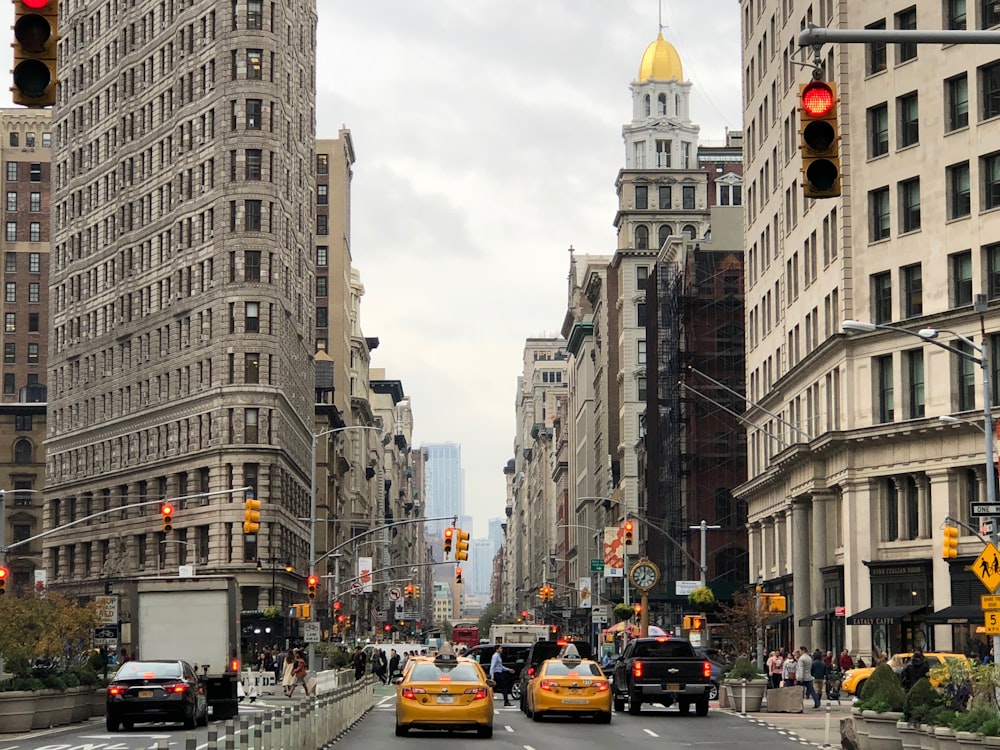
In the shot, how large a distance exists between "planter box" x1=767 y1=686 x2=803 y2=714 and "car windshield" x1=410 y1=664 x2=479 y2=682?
16.4 meters

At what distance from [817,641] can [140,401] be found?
189ft

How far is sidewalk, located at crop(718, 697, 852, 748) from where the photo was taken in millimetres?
36375

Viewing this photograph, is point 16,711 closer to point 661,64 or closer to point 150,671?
point 150,671

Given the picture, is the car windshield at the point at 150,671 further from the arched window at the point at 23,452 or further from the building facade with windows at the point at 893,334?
the arched window at the point at 23,452

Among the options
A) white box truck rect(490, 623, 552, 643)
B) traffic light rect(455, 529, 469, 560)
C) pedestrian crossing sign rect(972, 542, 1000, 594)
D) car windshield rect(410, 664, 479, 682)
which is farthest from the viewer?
white box truck rect(490, 623, 552, 643)

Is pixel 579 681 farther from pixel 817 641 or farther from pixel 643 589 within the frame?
pixel 817 641

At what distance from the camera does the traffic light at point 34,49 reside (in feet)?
47.3

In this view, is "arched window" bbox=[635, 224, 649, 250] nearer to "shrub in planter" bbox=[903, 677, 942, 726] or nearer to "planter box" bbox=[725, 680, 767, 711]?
"planter box" bbox=[725, 680, 767, 711]

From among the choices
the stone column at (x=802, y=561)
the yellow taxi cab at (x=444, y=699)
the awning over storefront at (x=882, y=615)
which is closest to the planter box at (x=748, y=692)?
the awning over storefront at (x=882, y=615)

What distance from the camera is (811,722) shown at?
44.4 m

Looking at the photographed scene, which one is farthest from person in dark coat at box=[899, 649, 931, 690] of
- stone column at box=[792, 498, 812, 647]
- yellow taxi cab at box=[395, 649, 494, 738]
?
stone column at box=[792, 498, 812, 647]

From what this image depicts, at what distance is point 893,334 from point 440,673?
3308 cm

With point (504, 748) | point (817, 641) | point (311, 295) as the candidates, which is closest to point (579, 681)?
point (504, 748)

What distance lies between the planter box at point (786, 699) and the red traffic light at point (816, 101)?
35147mm
